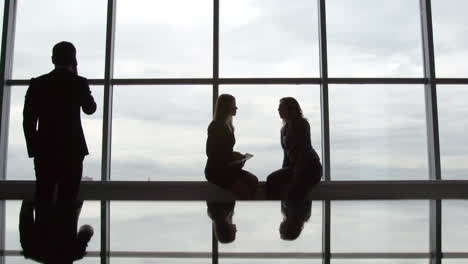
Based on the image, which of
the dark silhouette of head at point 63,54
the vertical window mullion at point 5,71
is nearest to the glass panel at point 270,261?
the dark silhouette of head at point 63,54

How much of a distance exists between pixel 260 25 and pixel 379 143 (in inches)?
74.6

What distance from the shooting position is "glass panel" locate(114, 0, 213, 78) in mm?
5137

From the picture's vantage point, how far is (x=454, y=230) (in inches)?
90.9

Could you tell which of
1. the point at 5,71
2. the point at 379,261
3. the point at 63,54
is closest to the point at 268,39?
the point at 5,71

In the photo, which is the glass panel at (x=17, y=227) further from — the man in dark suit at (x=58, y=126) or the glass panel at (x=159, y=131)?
the glass panel at (x=159, y=131)

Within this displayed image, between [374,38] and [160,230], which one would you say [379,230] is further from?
[374,38]

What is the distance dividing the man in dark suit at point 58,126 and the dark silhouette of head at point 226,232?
0.88 meters

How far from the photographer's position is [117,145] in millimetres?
5121

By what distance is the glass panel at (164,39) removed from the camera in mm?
5137

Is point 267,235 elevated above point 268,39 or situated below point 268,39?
below

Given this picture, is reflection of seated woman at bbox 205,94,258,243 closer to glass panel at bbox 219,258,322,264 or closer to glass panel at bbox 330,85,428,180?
glass panel at bbox 330,85,428,180

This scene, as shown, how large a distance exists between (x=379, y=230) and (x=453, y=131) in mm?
3275

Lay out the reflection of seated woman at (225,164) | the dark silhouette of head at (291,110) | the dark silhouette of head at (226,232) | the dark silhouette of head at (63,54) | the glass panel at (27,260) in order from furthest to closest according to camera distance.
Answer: the dark silhouette of head at (291,110)
the reflection of seated woman at (225,164)
the dark silhouette of head at (63,54)
the dark silhouette of head at (226,232)
the glass panel at (27,260)

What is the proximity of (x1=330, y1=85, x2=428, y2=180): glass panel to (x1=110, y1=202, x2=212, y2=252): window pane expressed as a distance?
2.24 metres
